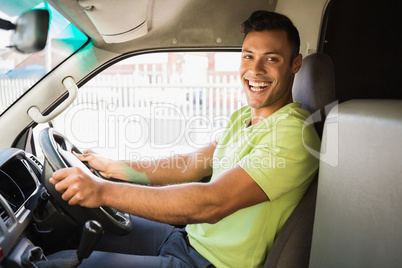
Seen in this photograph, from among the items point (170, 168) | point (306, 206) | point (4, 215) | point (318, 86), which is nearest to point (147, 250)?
point (170, 168)

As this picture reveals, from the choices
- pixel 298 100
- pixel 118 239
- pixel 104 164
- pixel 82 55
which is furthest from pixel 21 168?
pixel 298 100

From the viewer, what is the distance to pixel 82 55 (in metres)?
2.01

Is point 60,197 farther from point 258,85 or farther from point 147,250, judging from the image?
point 258,85

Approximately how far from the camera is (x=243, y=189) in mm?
1220

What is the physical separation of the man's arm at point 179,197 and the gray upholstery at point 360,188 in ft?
0.92

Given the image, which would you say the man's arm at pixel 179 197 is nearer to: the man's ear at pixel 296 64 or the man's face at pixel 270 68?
the man's face at pixel 270 68

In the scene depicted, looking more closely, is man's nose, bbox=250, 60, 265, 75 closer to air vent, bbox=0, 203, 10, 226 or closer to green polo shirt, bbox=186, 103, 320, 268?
green polo shirt, bbox=186, 103, 320, 268

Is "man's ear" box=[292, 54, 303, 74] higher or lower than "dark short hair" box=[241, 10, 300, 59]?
lower

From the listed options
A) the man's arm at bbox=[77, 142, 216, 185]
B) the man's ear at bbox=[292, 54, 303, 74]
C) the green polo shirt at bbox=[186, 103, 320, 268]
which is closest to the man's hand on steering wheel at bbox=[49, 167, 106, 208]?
the green polo shirt at bbox=[186, 103, 320, 268]

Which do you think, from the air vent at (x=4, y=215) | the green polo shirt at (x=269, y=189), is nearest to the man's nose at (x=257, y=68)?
the green polo shirt at (x=269, y=189)

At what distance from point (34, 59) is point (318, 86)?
1.36 m

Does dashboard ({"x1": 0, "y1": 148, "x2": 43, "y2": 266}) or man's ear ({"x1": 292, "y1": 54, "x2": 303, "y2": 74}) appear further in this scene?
man's ear ({"x1": 292, "y1": 54, "x2": 303, "y2": 74})

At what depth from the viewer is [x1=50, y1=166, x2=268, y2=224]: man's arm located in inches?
46.3

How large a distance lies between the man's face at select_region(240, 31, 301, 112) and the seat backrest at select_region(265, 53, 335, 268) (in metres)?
0.08
